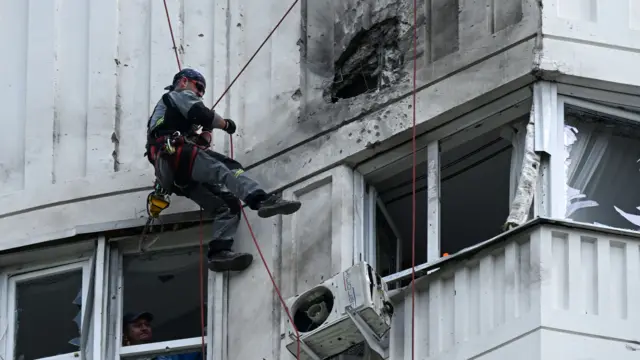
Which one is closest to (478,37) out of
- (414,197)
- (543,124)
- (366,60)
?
(543,124)

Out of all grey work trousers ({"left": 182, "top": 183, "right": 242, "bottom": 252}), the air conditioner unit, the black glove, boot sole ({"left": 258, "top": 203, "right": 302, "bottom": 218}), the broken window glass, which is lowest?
the air conditioner unit

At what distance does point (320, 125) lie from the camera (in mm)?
16906

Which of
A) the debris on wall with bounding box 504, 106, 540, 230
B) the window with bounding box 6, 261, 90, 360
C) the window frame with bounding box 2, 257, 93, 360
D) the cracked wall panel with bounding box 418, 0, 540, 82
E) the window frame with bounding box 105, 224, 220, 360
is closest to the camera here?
the debris on wall with bounding box 504, 106, 540, 230

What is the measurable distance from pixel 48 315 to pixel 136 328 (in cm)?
86

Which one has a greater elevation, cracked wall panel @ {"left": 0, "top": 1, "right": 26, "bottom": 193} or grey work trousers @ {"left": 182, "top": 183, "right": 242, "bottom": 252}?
cracked wall panel @ {"left": 0, "top": 1, "right": 26, "bottom": 193}

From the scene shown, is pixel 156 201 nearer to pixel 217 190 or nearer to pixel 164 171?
pixel 164 171

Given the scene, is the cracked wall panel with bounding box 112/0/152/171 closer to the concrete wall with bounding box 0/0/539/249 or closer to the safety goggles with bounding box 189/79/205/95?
the concrete wall with bounding box 0/0/539/249

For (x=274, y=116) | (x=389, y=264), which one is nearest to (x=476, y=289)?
(x=389, y=264)

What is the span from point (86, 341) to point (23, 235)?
1.08 meters

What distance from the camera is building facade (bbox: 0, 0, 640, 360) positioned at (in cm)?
1523

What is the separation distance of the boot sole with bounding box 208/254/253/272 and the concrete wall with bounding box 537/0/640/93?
272 centimetres

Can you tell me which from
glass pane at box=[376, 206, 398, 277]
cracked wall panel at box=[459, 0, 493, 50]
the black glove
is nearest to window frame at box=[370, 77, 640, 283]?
cracked wall panel at box=[459, 0, 493, 50]

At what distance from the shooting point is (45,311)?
17750 millimetres

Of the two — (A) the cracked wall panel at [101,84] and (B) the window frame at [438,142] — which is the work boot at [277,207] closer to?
(B) the window frame at [438,142]
